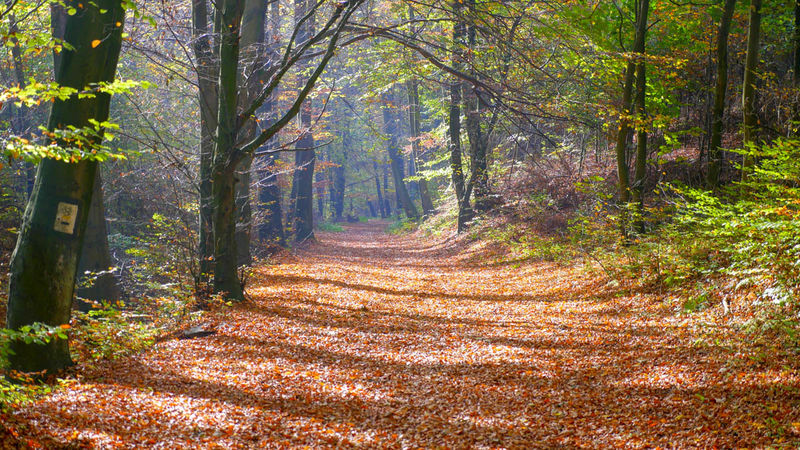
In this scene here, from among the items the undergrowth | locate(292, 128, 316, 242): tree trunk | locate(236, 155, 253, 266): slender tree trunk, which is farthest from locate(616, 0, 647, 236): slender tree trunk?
locate(292, 128, 316, 242): tree trunk

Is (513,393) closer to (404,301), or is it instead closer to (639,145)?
(404,301)

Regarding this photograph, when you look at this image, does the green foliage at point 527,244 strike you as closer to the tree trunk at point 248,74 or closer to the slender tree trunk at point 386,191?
the tree trunk at point 248,74

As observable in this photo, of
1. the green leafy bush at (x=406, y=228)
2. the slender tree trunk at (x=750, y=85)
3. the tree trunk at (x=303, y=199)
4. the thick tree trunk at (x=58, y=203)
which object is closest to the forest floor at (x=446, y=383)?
the thick tree trunk at (x=58, y=203)

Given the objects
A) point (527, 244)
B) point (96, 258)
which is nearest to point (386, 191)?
point (527, 244)

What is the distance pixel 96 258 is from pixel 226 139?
9.51ft

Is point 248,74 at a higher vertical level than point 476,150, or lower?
higher

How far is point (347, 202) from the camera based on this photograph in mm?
51594

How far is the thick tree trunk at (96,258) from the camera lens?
8.79m

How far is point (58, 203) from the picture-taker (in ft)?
16.3

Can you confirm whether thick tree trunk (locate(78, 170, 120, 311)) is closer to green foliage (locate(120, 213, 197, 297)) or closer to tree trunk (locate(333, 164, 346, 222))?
green foliage (locate(120, 213, 197, 297))

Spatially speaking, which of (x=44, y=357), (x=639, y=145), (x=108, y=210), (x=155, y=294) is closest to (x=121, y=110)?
(x=108, y=210)

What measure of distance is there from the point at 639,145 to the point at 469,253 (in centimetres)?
718

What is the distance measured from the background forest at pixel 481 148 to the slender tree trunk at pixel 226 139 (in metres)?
0.03

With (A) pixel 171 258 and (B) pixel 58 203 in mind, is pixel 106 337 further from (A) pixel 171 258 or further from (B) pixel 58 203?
(A) pixel 171 258
